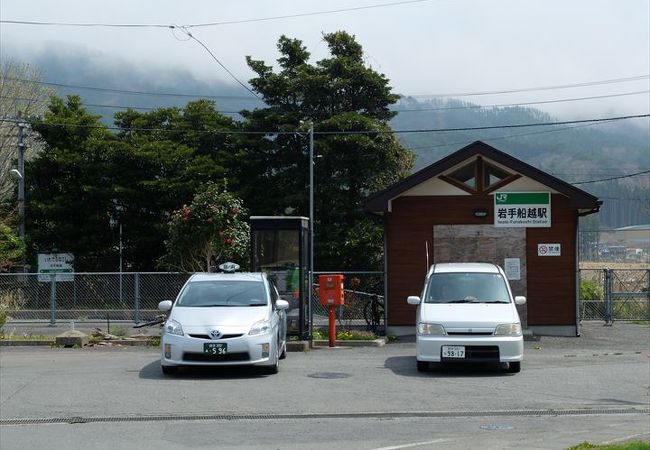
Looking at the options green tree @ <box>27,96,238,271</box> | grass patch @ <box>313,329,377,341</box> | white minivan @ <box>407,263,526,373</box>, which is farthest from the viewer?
green tree @ <box>27,96,238,271</box>

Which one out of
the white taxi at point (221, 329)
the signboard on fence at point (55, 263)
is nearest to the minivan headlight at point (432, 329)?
the white taxi at point (221, 329)

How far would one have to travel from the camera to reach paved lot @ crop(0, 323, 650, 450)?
920cm

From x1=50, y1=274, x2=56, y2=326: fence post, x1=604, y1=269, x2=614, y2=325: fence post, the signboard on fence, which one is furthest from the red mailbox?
the signboard on fence

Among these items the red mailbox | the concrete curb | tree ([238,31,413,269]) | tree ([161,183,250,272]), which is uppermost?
tree ([238,31,413,269])

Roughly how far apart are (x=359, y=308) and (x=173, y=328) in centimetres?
1269

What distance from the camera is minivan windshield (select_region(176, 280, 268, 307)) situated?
46.9 feet

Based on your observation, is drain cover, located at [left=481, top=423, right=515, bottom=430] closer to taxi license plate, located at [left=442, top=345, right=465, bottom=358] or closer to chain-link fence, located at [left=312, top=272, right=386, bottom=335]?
taxi license plate, located at [left=442, top=345, right=465, bottom=358]

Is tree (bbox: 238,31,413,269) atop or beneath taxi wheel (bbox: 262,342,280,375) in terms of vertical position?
atop

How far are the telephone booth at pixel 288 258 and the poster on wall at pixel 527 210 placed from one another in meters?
5.36

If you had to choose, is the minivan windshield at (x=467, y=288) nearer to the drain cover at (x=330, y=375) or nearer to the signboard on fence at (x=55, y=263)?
the drain cover at (x=330, y=375)

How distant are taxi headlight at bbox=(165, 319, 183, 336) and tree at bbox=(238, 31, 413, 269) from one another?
22213 millimetres

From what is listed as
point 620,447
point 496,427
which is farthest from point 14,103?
point 620,447

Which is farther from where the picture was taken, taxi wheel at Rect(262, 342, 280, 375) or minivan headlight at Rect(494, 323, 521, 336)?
minivan headlight at Rect(494, 323, 521, 336)

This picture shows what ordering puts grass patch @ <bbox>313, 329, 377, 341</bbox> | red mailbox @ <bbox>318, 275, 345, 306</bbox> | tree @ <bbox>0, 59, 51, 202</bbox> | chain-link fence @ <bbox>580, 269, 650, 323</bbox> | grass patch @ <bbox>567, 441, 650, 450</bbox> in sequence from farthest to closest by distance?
tree @ <bbox>0, 59, 51, 202</bbox> → chain-link fence @ <bbox>580, 269, 650, 323</bbox> → grass patch @ <bbox>313, 329, 377, 341</bbox> → red mailbox @ <bbox>318, 275, 345, 306</bbox> → grass patch @ <bbox>567, 441, 650, 450</bbox>
